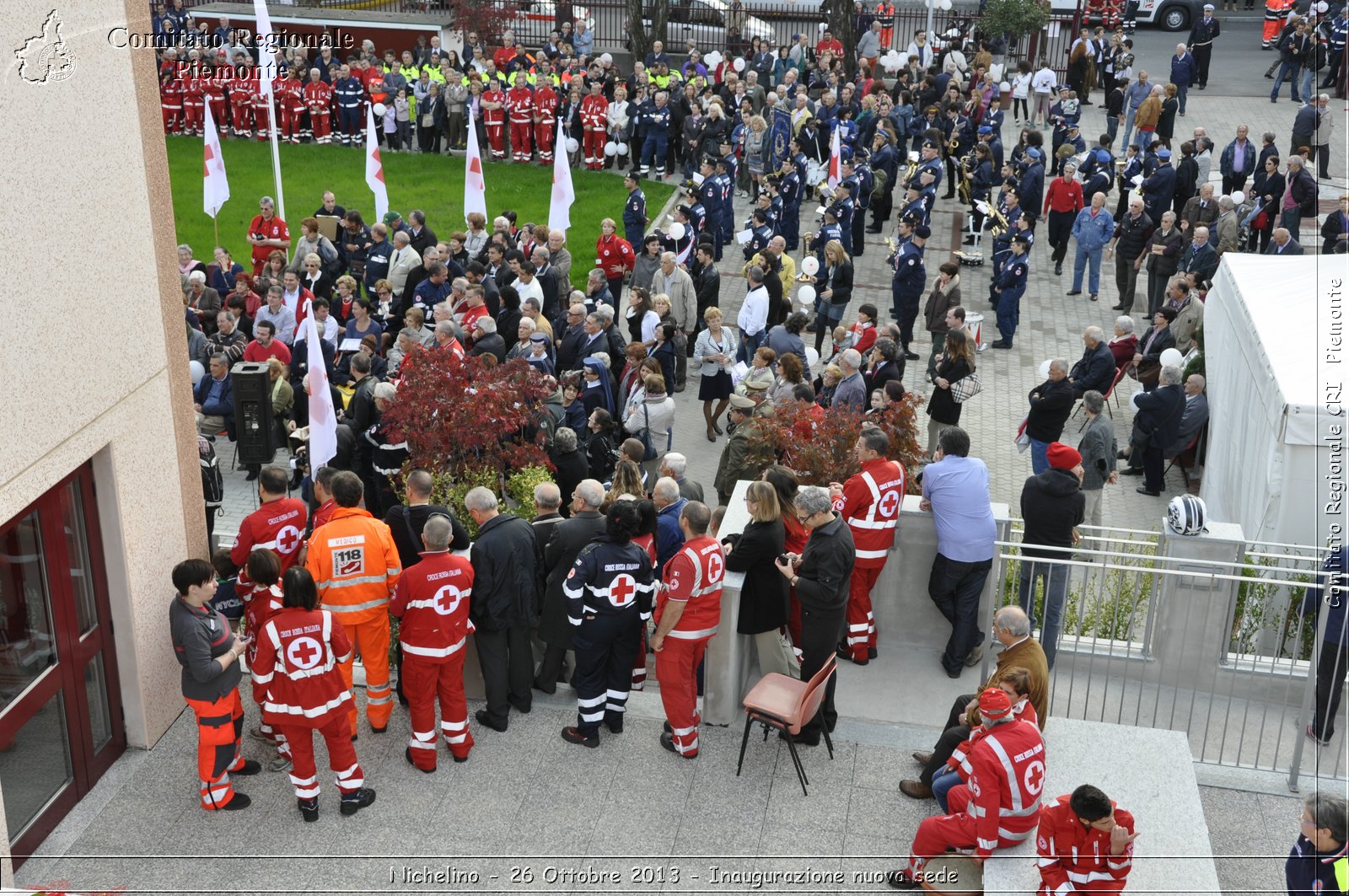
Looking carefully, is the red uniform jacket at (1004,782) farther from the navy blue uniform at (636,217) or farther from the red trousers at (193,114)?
the red trousers at (193,114)

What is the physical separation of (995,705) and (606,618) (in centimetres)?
236

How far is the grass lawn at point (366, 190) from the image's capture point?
830 inches

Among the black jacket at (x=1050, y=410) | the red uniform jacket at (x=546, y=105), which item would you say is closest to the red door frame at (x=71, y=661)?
the black jacket at (x=1050, y=410)

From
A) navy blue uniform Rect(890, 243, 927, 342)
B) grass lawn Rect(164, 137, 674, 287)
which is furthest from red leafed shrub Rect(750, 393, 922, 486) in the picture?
grass lawn Rect(164, 137, 674, 287)

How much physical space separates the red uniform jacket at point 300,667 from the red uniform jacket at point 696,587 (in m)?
1.84

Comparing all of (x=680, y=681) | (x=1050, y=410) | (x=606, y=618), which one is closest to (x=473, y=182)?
(x=1050, y=410)

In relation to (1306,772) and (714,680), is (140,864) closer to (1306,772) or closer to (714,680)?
(714,680)

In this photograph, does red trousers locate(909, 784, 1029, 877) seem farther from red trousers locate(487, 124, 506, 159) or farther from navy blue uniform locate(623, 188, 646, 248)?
red trousers locate(487, 124, 506, 159)

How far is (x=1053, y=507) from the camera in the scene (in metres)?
9.17

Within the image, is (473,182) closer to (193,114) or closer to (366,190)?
(366,190)

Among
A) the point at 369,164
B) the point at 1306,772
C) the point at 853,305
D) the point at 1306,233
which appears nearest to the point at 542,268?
the point at 369,164

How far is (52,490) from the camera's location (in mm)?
7016

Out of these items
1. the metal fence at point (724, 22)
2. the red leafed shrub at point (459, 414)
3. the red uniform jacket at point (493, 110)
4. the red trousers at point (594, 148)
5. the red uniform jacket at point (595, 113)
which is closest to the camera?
the red leafed shrub at point (459, 414)

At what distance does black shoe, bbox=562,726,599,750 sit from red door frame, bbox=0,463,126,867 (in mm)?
2568
